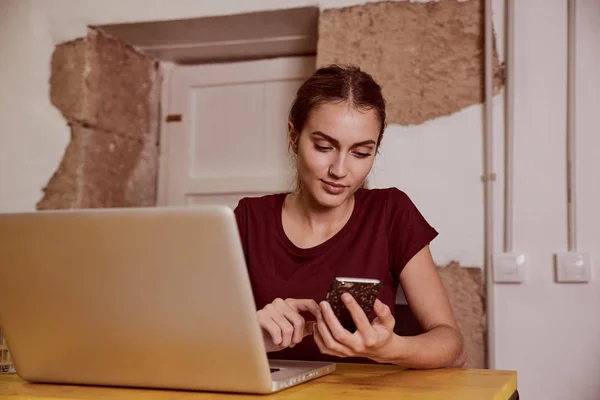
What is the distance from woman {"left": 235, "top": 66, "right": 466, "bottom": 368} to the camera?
1481mm

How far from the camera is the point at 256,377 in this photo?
2.81 ft

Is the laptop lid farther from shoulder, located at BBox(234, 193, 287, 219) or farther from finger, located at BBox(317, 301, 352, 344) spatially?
shoulder, located at BBox(234, 193, 287, 219)

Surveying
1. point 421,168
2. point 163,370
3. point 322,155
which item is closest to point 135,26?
point 421,168

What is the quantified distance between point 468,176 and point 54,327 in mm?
1535

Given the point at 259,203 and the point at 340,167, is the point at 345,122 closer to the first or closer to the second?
the point at 340,167

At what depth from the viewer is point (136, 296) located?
854 millimetres

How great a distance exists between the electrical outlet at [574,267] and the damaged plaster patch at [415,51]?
562mm

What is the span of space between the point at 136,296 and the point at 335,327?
271mm

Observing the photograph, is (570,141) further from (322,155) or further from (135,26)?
(135,26)

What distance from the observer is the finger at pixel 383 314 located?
38.0 inches

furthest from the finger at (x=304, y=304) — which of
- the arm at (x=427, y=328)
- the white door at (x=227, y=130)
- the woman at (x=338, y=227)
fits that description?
the white door at (x=227, y=130)

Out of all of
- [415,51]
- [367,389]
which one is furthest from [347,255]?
[415,51]

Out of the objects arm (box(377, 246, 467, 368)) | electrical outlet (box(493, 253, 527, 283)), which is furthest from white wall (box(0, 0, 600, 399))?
arm (box(377, 246, 467, 368))

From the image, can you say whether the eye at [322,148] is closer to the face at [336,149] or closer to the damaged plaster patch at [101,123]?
the face at [336,149]
